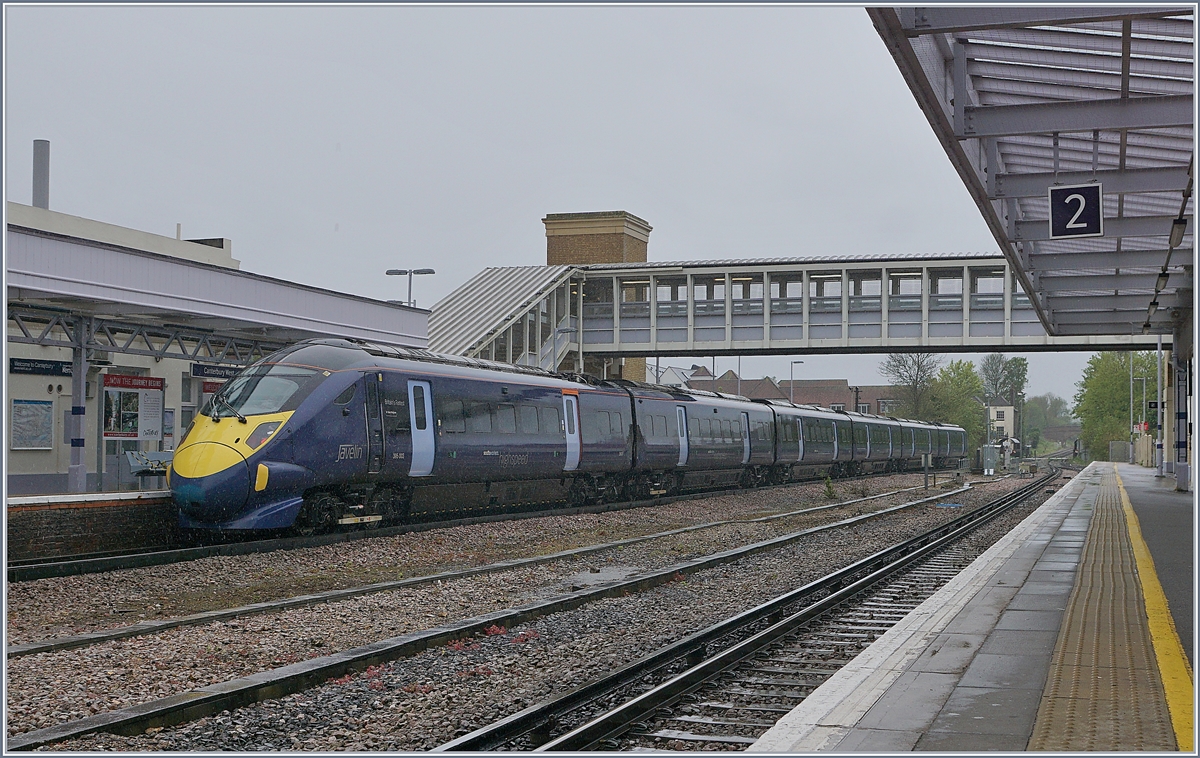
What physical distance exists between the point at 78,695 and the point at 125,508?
8682 mm

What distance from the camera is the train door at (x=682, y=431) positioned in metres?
27.8

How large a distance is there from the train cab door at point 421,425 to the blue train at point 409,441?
0.02 meters

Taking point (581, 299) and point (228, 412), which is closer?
point (228, 412)

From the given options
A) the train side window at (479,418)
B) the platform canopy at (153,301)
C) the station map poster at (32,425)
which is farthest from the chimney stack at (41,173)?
the train side window at (479,418)

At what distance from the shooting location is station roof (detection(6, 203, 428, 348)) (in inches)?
708

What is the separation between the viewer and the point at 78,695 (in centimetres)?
715

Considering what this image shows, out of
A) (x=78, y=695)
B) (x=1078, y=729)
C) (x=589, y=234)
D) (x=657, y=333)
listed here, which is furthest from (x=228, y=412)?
(x=589, y=234)

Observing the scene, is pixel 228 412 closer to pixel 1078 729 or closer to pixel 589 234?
pixel 1078 729

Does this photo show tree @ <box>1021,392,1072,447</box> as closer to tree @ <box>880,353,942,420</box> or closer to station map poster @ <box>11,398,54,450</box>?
tree @ <box>880,353,942,420</box>

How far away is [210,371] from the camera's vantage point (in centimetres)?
2302

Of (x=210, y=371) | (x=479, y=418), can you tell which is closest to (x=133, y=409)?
(x=210, y=371)

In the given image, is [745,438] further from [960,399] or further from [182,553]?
[960,399]

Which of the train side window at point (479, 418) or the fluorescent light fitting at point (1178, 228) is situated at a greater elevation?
the fluorescent light fitting at point (1178, 228)

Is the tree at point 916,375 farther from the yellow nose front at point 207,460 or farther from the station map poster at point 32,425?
the yellow nose front at point 207,460
